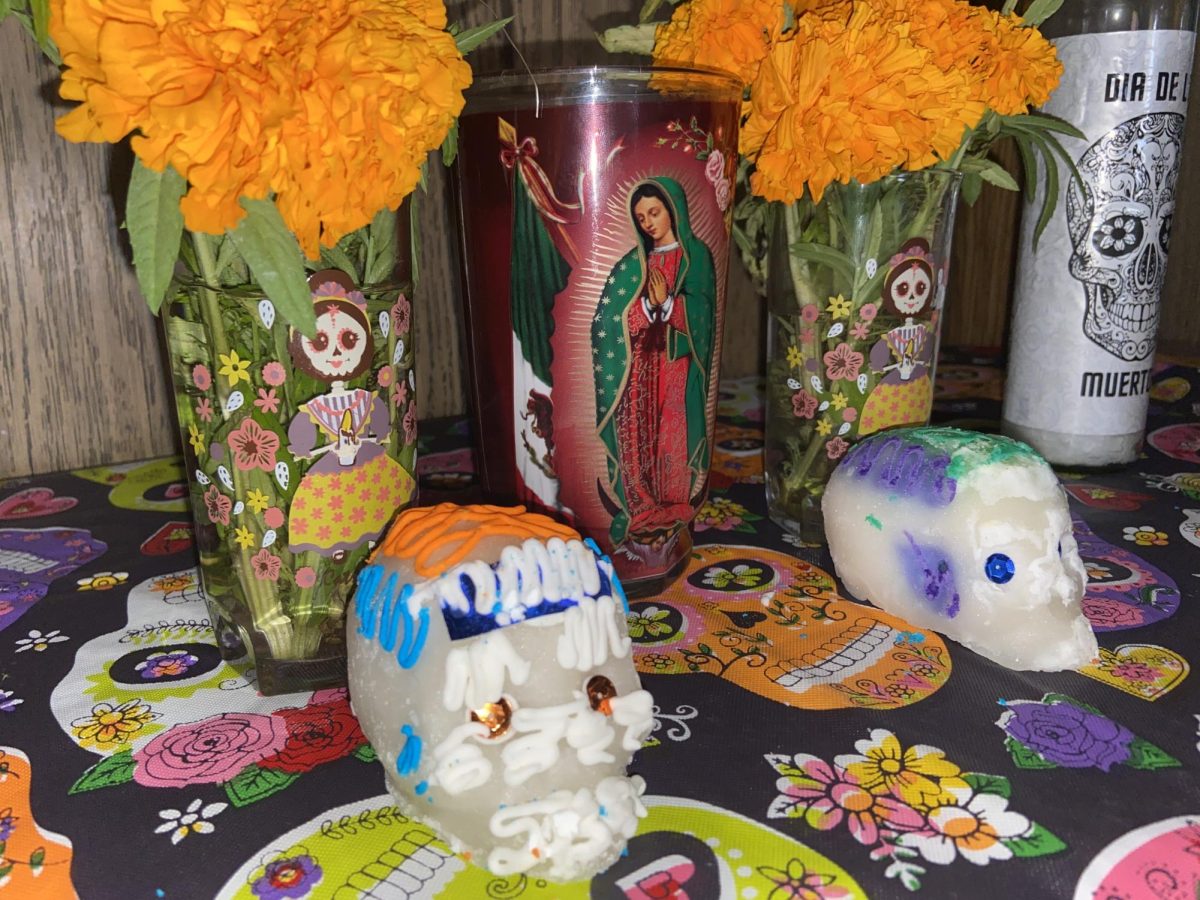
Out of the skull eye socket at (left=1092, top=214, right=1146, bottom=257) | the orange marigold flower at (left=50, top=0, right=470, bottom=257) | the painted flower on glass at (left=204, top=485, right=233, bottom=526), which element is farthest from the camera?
the skull eye socket at (left=1092, top=214, right=1146, bottom=257)

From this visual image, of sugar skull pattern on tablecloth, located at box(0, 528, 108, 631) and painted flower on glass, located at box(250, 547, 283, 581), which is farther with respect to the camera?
sugar skull pattern on tablecloth, located at box(0, 528, 108, 631)

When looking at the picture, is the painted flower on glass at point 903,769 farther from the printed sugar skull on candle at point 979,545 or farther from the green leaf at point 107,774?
the green leaf at point 107,774

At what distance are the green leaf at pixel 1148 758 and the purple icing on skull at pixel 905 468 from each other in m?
0.11

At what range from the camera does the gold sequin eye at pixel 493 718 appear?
0.29 m

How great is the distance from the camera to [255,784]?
34 cm

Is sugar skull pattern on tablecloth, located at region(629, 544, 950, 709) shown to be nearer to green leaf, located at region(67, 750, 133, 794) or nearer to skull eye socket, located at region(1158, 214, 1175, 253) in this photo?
green leaf, located at region(67, 750, 133, 794)

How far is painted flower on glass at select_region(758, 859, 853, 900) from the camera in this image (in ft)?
0.93

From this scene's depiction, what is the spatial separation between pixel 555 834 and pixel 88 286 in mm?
551

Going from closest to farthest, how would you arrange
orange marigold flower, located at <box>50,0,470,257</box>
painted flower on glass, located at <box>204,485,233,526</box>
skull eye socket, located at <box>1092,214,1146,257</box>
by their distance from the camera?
orange marigold flower, located at <box>50,0,470,257</box> < painted flower on glass, located at <box>204,485,233,526</box> < skull eye socket, located at <box>1092,214,1146,257</box>

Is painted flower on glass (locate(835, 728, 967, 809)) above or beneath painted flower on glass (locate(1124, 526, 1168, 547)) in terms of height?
beneath

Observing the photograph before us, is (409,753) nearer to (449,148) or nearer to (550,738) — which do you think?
(550,738)

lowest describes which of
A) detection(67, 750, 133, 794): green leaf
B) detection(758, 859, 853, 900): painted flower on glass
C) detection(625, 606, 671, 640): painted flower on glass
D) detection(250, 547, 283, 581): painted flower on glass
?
detection(758, 859, 853, 900): painted flower on glass

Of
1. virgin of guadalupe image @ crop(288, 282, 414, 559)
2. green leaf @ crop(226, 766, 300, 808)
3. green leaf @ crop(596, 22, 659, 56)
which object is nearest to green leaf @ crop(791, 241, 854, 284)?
green leaf @ crop(596, 22, 659, 56)

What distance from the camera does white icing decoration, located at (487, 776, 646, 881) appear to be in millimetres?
287
